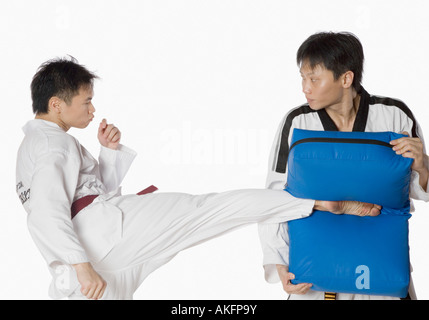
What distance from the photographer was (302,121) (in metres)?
2.62

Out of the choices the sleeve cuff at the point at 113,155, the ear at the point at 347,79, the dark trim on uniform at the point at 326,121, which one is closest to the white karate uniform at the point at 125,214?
the sleeve cuff at the point at 113,155

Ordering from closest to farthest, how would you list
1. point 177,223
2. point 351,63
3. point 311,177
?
point 311,177, point 177,223, point 351,63

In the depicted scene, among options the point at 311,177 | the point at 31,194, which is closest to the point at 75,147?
the point at 31,194

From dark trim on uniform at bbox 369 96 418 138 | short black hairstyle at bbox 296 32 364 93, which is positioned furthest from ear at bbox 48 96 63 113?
dark trim on uniform at bbox 369 96 418 138

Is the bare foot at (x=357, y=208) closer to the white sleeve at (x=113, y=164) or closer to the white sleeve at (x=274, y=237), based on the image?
the white sleeve at (x=274, y=237)

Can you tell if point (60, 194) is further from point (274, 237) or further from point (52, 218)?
point (274, 237)

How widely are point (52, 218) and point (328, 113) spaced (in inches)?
51.0

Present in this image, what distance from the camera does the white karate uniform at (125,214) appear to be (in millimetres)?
2285

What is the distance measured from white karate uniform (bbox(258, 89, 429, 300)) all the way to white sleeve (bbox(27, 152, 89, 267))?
84 centimetres

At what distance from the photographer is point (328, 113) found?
2613 mm

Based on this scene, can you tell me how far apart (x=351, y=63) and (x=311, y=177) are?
0.64m

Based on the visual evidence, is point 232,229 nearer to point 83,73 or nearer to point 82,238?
point 82,238

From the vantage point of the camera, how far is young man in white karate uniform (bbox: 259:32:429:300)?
249 cm

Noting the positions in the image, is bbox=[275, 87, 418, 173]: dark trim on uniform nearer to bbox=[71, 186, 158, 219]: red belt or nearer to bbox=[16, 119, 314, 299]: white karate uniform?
bbox=[16, 119, 314, 299]: white karate uniform
